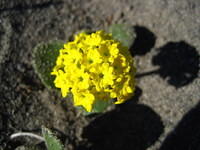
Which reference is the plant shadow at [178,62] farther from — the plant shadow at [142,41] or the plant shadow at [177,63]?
the plant shadow at [142,41]

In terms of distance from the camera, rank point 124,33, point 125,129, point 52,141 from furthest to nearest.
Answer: point 124,33 → point 125,129 → point 52,141

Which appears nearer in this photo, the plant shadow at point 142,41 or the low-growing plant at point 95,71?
the low-growing plant at point 95,71

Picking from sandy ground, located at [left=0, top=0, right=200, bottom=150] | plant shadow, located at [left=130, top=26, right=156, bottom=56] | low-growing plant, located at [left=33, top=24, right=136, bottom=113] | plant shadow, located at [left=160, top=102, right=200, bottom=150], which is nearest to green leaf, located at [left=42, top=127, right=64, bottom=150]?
low-growing plant, located at [left=33, top=24, right=136, bottom=113]

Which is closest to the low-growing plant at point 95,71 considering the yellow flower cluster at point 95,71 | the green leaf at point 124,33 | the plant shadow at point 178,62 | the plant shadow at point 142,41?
the yellow flower cluster at point 95,71

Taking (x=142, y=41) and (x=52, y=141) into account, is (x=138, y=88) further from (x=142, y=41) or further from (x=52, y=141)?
(x=52, y=141)

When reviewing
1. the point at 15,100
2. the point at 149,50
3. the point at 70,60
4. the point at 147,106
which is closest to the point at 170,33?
the point at 149,50

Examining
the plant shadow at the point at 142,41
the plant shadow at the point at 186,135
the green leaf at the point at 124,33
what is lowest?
the plant shadow at the point at 186,135

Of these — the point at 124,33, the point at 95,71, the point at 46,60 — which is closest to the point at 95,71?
the point at 95,71
